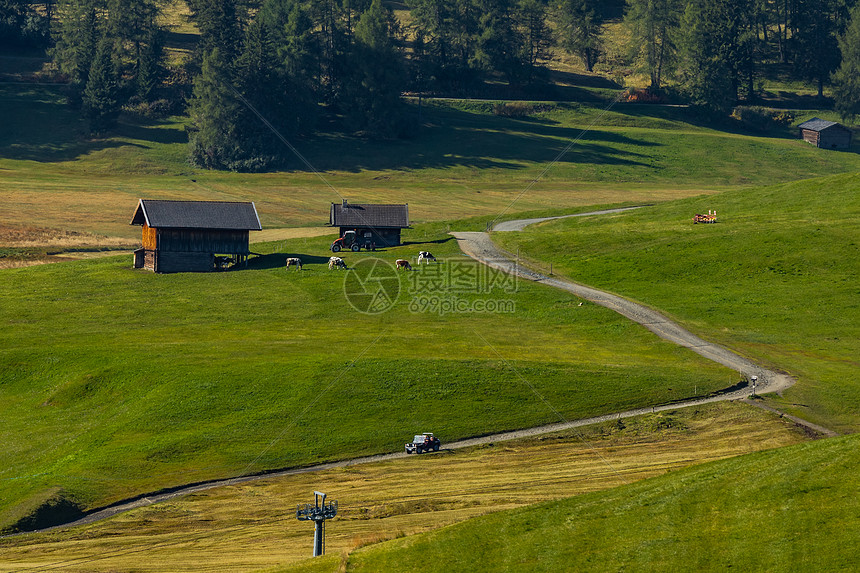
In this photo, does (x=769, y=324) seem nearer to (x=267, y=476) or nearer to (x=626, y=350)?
(x=626, y=350)

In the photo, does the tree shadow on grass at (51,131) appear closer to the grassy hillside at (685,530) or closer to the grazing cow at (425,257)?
the grazing cow at (425,257)

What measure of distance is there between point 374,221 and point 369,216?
97 centimetres

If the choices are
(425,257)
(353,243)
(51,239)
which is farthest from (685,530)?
(51,239)

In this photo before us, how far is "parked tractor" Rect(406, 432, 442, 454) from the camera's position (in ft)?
197

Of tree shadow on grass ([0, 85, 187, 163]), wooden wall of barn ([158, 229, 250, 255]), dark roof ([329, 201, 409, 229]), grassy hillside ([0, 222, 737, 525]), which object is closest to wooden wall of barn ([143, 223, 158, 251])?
wooden wall of barn ([158, 229, 250, 255])

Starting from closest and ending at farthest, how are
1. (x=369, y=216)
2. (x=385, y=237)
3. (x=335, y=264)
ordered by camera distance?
(x=335, y=264) → (x=369, y=216) → (x=385, y=237)

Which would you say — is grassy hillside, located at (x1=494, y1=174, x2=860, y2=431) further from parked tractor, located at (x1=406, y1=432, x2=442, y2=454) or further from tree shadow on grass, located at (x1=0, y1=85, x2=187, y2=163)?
tree shadow on grass, located at (x1=0, y1=85, x2=187, y2=163)

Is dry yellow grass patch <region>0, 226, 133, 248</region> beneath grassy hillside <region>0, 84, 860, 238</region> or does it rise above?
beneath

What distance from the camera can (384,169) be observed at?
181625mm

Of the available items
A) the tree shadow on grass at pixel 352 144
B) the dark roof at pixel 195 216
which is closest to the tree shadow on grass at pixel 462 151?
the tree shadow on grass at pixel 352 144

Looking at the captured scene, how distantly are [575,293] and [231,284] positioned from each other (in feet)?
112

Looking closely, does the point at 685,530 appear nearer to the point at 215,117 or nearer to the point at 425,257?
the point at 425,257

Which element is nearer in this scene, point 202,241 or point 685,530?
point 685,530

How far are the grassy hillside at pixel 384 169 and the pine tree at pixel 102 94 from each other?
132 inches
